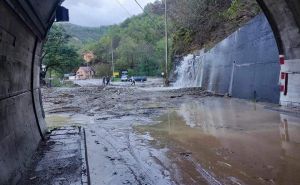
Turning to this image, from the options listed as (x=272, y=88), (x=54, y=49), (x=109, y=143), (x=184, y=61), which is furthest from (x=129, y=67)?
(x=109, y=143)

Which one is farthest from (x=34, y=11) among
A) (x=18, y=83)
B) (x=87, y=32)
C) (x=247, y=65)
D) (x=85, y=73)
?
(x=87, y=32)

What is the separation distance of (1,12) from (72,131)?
5.99 m

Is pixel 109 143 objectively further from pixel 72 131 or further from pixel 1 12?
pixel 1 12

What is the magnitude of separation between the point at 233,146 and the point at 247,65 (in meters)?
11.6

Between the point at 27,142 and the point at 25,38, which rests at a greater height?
the point at 25,38

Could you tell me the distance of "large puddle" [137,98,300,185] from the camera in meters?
5.54

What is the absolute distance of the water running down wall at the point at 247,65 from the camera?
15587 mm

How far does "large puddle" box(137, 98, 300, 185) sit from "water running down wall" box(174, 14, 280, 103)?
10.5 feet

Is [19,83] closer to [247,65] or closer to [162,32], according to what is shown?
[247,65]

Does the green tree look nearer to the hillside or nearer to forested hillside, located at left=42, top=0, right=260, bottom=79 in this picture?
forested hillside, located at left=42, top=0, right=260, bottom=79

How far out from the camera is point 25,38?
6.83m

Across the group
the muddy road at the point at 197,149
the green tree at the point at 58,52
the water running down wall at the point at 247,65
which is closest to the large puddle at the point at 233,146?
the muddy road at the point at 197,149

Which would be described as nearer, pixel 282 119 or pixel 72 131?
pixel 72 131

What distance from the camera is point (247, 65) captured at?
18.5 metres
